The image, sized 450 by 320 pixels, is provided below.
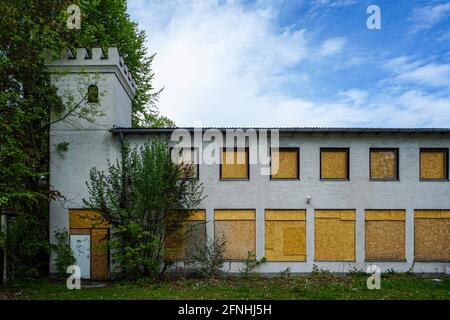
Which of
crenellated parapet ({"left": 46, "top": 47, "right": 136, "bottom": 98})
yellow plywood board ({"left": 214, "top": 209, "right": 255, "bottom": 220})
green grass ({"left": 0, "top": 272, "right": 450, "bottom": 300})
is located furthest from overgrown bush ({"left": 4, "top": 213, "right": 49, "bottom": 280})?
yellow plywood board ({"left": 214, "top": 209, "right": 255, "bottom": 220})

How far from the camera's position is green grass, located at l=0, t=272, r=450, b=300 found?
A: 11.1 metres

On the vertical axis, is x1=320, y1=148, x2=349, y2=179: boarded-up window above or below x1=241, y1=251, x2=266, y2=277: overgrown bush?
above

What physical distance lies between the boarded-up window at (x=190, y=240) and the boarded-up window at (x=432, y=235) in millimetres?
8817

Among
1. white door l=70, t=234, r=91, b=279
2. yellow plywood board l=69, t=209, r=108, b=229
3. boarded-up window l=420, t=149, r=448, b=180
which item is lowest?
white door l=70, t=234, r=91, b=279

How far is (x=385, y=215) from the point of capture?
14.9m

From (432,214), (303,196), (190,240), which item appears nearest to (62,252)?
(190,240)

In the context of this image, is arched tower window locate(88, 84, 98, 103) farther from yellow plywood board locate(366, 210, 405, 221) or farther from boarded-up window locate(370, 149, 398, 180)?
yellow plywood board locate(366, 210, 405, 221)

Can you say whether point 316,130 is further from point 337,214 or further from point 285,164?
point 337,214

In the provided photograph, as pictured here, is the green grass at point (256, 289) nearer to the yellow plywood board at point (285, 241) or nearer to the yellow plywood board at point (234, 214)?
the yellow plywood board at point (285, 241)

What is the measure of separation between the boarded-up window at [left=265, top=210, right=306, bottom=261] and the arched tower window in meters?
8.58

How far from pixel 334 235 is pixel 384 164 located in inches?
145

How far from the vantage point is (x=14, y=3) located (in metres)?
14.3
